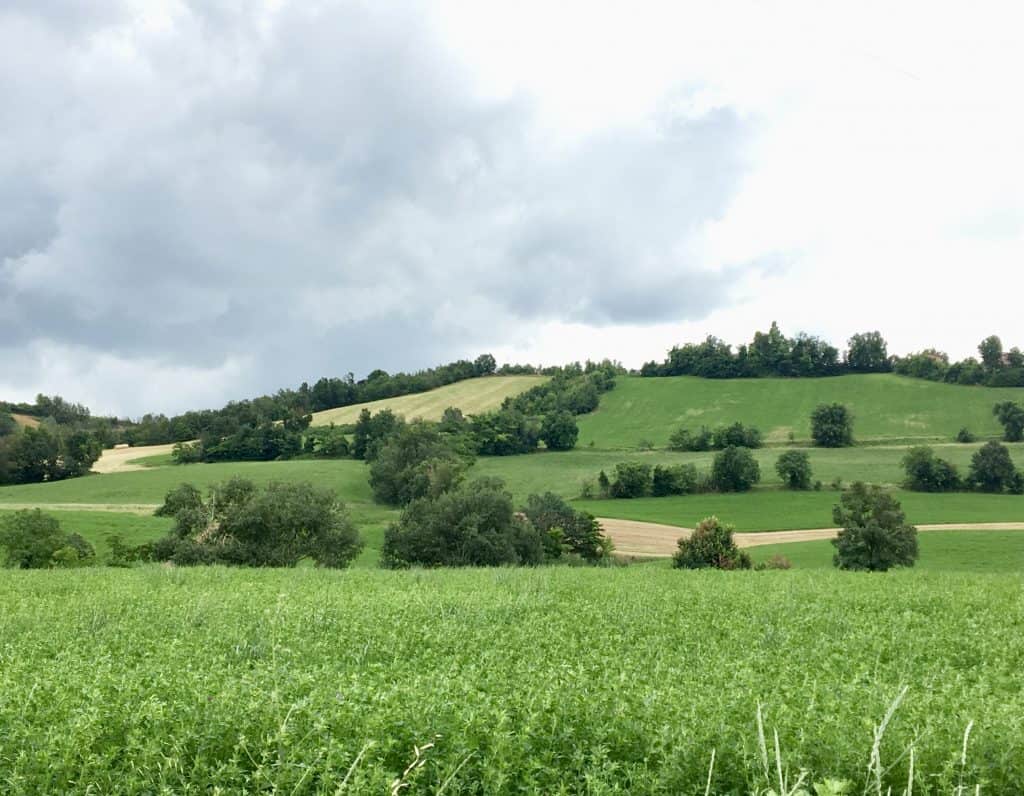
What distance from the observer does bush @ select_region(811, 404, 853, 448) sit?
10144 cm

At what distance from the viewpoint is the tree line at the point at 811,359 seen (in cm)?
12462

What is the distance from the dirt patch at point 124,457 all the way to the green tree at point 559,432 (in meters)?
54.4

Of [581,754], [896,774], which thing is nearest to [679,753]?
[581,754]

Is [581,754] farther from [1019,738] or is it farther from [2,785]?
[2,785]

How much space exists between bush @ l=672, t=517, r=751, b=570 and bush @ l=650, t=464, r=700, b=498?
36.7 meters

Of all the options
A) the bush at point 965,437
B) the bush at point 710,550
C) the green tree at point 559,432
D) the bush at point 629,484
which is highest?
the green tree at point 559,432

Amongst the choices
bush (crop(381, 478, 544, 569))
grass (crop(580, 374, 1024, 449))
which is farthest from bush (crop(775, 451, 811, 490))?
bush (crop(381, 478, 544, 569))

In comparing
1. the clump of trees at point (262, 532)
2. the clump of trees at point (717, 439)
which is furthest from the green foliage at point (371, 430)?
the clump of trees at point (262, 532)

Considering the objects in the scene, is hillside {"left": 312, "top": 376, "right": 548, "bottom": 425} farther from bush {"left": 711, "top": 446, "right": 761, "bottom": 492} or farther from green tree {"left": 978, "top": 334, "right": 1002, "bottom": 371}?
green tree {"left": 978, "top": 334, "right": 1002, "bottom": 371}

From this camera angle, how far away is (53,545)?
1757 inches

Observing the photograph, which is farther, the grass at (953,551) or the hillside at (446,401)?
the hillside at (446,401)

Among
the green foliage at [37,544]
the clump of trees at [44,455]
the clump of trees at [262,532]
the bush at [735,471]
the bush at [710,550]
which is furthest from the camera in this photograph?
the clump of trees at [44,455]

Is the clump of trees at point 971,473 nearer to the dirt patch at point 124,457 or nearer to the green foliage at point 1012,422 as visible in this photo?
the green foliage at point 1012,422

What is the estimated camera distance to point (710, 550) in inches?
1982
